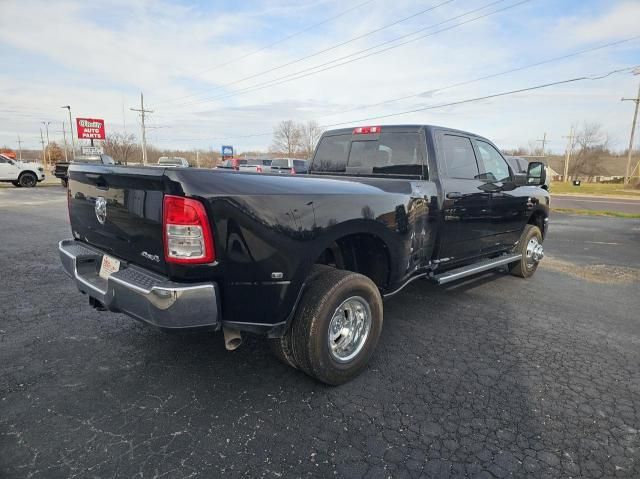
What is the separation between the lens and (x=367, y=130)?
4516 millimetres

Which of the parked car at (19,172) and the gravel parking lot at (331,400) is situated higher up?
the parked car at (19,172)

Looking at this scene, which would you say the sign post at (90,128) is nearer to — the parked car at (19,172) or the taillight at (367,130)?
the parked car at (19,172)

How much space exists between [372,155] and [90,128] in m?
32.3

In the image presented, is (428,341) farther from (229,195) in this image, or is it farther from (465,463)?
(229,195)

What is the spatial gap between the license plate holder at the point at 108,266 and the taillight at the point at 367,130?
2905 millimetres

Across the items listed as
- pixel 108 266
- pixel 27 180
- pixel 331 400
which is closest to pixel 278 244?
pixel 331 400

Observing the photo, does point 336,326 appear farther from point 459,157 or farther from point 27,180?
point 27,180

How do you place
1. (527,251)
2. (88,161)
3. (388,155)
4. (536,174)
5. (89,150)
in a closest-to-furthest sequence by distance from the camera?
(88,161), (388,155), (536,174), (527,251), (89,150)

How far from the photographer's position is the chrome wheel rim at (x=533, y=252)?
19.1 feet

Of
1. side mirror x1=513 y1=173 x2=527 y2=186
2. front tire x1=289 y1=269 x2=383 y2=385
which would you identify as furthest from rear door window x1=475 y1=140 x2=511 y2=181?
front tire x1=289 y1=269 x2=383 y2=385

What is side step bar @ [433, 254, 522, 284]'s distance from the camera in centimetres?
403

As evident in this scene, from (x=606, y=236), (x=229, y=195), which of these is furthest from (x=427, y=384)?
(x=606, y=236)

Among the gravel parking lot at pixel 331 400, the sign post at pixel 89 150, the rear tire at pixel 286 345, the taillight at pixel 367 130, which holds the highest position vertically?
the sign post at pixel 89 150

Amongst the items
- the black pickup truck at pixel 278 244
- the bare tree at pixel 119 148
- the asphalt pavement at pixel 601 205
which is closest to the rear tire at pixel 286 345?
the black pickup truck at pixel 278 244
